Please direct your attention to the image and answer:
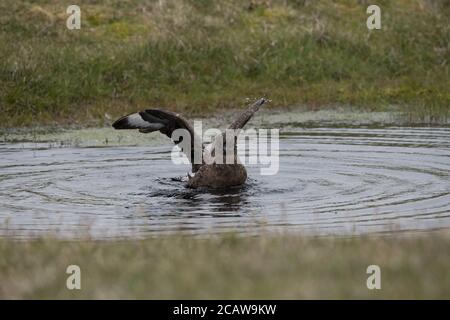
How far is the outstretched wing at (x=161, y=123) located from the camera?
1241 centimetres

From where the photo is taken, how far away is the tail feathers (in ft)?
41.5

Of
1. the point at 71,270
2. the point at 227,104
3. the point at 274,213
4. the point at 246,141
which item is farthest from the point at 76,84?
the point at 71,270

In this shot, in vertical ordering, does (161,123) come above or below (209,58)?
below

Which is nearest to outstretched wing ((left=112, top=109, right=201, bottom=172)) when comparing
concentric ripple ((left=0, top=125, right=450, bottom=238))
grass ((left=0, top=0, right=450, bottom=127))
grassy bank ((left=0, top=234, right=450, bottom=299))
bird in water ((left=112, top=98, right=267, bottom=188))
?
bird in water ((left=112, top=98, right=267, bottom=188))

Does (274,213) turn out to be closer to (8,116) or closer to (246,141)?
(246,141)

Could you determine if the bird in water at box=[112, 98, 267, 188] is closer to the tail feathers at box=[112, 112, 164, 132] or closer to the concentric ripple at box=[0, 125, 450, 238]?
the tail feathers at box=[112, 112, 164, 132]

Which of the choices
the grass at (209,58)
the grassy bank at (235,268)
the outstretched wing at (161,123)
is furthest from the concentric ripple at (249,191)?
the grass at (209,58)

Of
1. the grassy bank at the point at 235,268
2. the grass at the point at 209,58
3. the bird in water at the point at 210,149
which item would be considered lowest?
the grassy bank at the point at 235,268

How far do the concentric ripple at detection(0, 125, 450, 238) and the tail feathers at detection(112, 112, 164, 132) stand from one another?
2.43 feet

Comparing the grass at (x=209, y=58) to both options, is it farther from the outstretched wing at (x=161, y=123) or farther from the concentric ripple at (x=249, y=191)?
the outstretched wing at (x=161, y=123)

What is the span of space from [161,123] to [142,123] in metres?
0.29

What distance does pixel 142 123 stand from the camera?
12781 mm

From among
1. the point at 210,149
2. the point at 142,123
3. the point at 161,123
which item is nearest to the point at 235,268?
the point at 210,149

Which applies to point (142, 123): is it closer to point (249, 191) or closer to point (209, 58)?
point (249, 191)
